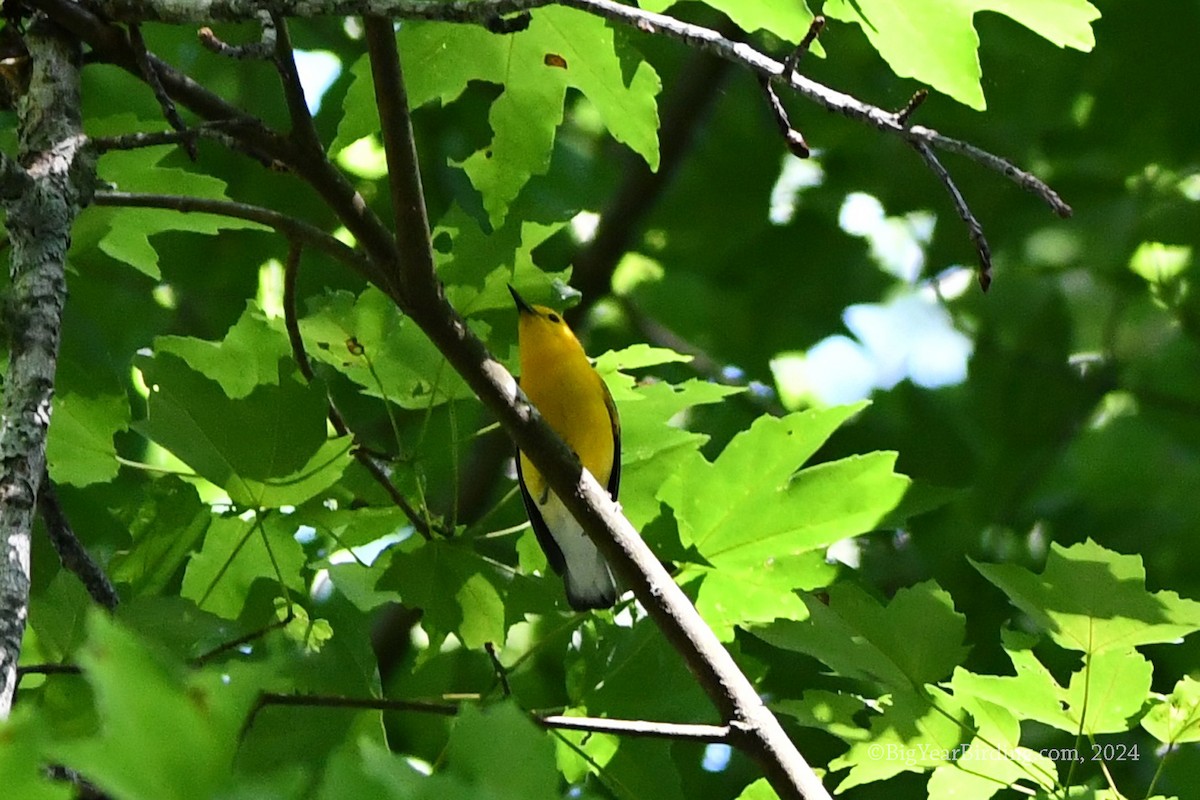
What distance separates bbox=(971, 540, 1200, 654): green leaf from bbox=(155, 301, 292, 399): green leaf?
1304 mm

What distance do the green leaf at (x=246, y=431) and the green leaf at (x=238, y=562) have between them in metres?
0.23

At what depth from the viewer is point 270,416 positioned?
2.13 meters

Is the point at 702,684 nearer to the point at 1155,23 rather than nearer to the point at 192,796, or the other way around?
the point at 192,796

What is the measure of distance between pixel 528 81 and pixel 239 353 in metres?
0.74

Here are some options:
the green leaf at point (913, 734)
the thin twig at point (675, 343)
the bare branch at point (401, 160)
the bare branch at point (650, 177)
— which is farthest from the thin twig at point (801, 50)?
the thin twig at point (675, 343)

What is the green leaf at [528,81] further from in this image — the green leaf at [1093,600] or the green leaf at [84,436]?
the green leaf at [1093,600]

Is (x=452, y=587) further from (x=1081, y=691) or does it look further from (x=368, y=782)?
(x=368, y=782)

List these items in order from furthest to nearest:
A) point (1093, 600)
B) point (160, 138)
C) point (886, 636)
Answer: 1. point (886, 636)
2. point (1093, 600)
3. point (160, 138)

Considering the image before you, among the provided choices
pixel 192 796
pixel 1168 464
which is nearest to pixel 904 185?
pixel 1168 464

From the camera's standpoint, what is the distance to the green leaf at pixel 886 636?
2137mm

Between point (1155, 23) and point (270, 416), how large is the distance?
10.4ft

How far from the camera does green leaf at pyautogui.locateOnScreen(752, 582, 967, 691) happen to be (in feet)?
7.01

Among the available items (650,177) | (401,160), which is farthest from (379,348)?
(650,177)

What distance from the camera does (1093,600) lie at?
204 centimetres
